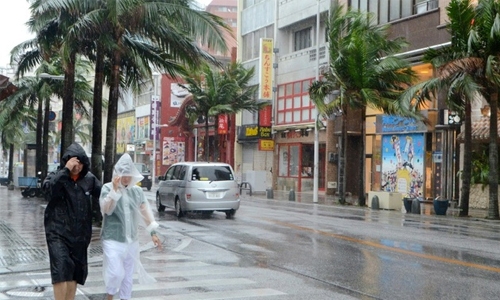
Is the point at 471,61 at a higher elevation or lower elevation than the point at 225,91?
lower

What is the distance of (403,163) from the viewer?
117 feet

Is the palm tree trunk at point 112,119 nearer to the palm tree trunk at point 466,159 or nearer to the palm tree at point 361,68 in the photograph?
the palm tree at point 361,68

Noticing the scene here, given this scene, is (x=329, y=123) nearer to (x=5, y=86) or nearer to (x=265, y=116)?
(x=265, y=116)

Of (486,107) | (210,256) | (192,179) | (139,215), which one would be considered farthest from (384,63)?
(139,215)

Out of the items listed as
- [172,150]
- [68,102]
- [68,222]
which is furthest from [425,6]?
[172,150]

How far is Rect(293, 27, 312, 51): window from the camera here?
45.2m

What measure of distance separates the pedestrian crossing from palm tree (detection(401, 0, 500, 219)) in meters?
13.7

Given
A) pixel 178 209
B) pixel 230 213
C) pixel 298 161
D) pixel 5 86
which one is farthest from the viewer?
pixel 298 161

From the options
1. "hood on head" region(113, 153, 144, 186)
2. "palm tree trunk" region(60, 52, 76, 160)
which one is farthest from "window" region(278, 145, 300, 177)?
"hood on head" region(113, 153, 144, 186)

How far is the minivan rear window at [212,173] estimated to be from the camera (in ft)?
72.6

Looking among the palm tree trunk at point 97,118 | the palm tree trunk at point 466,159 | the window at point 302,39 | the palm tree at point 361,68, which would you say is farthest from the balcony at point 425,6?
the palm tree trunk at point 97,118

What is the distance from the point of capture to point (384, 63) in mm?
29328

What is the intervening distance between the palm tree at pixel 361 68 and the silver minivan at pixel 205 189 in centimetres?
889

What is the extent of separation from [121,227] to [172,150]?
64.3 meters
